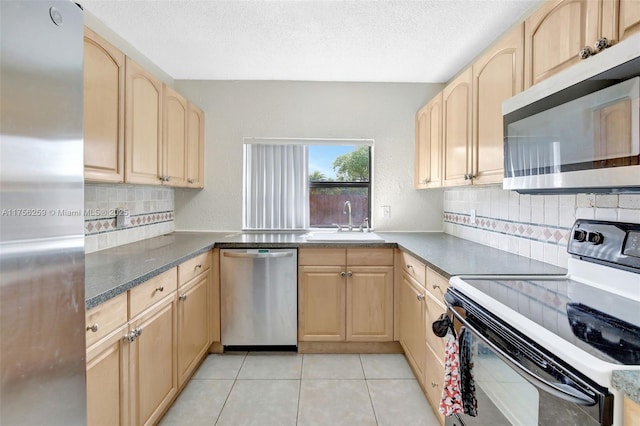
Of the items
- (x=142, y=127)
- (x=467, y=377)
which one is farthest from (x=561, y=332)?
(x=142, y=127)

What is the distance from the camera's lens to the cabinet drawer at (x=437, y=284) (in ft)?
5.47

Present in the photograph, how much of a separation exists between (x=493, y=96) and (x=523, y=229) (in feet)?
2.62

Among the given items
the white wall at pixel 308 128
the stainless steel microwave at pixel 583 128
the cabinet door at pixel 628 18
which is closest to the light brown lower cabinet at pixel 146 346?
the white wall at pixel 308 128

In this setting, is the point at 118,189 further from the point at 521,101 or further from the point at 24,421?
the point at 521,101

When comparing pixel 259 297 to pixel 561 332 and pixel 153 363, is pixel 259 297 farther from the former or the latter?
pixel 561 332

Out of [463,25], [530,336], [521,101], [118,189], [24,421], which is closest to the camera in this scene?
[24,421]

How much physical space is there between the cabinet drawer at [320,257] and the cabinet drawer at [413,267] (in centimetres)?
44

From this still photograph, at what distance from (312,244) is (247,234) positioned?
2.61 feet

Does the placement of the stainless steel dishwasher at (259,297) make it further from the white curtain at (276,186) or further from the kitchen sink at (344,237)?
the white curtain at (276,186)

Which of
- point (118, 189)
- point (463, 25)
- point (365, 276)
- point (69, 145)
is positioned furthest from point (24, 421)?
point (463, 25)

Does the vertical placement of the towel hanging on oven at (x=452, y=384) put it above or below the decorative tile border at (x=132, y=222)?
below

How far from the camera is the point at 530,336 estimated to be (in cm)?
91

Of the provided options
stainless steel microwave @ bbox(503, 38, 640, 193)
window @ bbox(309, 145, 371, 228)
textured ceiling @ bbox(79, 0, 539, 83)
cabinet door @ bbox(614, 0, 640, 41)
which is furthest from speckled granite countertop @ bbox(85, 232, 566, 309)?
textured ceiling @ bbox(79, 0, 539, 83)

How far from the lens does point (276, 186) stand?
324 cm
